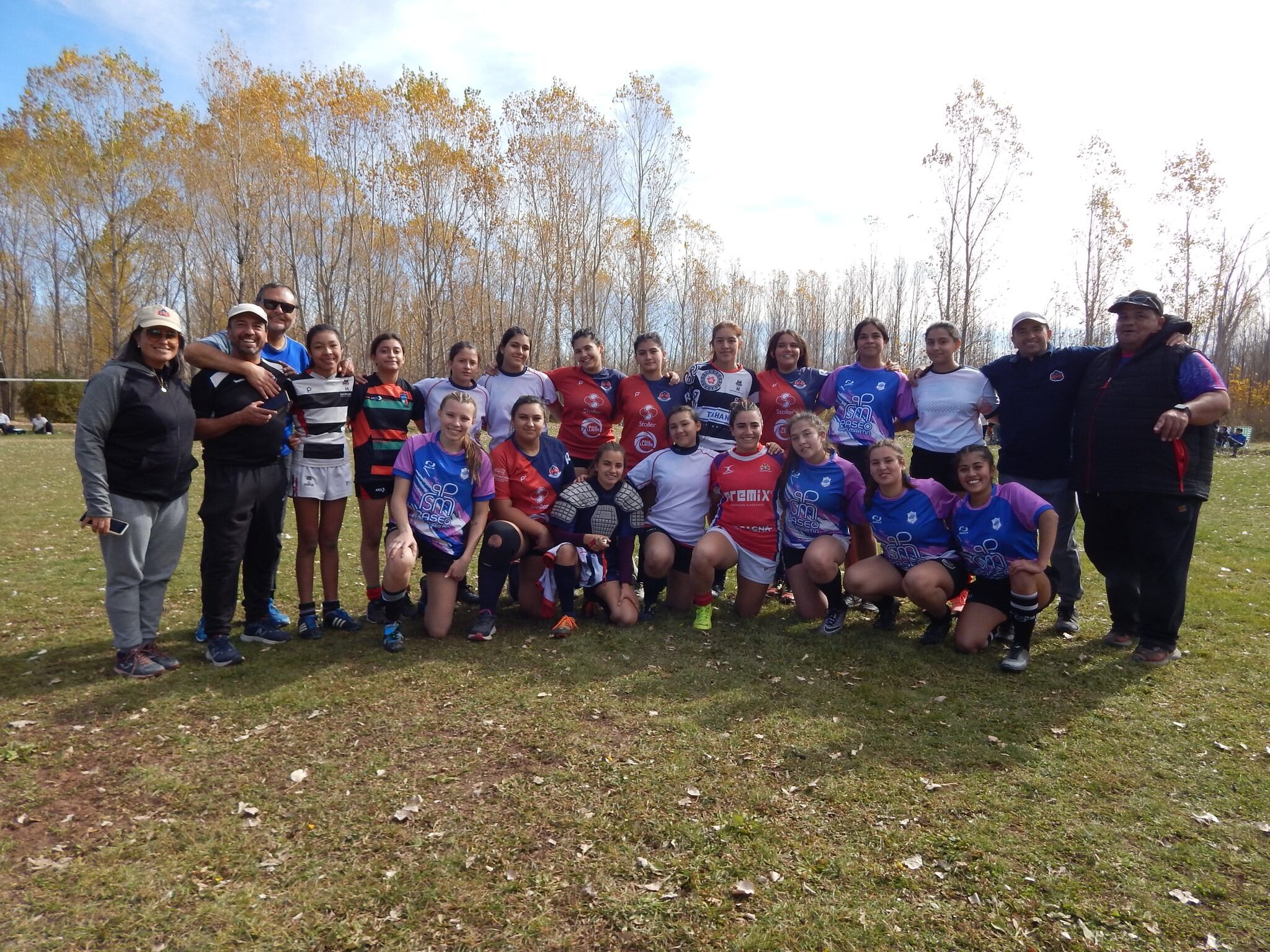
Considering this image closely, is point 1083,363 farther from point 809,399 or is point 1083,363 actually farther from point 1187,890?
point 1187,890

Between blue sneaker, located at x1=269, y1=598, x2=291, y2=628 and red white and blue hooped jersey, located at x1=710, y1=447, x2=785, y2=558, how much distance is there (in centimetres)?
347

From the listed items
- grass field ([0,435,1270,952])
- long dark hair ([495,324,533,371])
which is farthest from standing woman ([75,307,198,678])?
long dark hair ([495,324,533,371])

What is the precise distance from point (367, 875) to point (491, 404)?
398cm

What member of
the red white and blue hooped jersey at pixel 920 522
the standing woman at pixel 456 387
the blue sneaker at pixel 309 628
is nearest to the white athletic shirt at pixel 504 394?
the standing woman at pixel 456 387

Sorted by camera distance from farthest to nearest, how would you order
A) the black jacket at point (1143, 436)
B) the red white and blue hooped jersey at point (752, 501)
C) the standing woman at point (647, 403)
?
the standing woman at point (647, 403), the red white and blue hooped jersey at point (752, 501), the black jacket at point (1143, 436)

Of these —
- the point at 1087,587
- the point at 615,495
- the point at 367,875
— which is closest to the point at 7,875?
the point at 367,875

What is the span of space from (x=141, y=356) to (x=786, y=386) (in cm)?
478

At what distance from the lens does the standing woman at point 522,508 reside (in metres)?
5.33

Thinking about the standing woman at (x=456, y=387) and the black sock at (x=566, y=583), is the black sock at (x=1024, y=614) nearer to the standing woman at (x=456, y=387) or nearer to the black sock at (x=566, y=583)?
the black sock at (x=566, y=583)

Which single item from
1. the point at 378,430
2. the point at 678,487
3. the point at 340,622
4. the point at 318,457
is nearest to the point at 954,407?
the point at 678,487

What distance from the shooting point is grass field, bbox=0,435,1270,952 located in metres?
2.46

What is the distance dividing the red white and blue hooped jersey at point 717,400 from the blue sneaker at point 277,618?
3.67m

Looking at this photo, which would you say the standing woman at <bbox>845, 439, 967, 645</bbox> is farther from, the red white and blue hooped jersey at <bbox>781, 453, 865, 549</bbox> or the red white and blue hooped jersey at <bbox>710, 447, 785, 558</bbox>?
the red white and blue hooped jersey at <bbox>710, 447, 785, 558</bbox>

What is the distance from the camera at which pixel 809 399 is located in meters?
6.36
